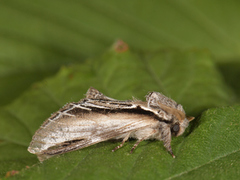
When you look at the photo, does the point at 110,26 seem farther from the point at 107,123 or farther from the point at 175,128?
the point at 175,128

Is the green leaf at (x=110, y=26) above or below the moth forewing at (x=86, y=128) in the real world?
above

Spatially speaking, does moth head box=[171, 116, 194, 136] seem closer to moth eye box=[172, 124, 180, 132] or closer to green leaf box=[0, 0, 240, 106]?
moth eye box=[172, 124, 180, 132]

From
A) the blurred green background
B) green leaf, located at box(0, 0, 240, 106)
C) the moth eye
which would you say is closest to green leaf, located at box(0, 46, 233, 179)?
the blurred green background

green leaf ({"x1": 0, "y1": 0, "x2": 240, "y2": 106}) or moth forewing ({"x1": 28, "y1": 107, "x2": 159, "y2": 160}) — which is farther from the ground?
green leaf ({"x1": 0, "y1": 0, "x2": 240, "y2": 106})

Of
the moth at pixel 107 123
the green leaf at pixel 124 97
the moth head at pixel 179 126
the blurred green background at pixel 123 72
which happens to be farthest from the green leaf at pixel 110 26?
the moth head at pixel 179 126

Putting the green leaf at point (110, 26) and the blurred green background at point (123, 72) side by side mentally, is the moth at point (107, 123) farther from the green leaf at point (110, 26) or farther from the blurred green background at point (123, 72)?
the green leaf at point (110, 26)

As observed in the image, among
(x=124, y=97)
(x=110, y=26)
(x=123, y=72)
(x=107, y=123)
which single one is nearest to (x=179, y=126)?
(x=107, y=123)
